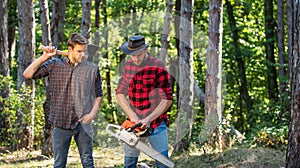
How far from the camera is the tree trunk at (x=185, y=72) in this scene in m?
11.0

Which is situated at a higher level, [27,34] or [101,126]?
[27,34]

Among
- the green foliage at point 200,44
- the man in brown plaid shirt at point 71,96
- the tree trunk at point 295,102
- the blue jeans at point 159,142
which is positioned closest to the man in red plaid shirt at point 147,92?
the blue jeans at point 159,142

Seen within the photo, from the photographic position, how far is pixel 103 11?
2305cm

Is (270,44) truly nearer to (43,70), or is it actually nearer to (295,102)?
(295,102)

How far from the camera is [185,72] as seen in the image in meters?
11.3

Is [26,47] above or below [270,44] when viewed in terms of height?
below

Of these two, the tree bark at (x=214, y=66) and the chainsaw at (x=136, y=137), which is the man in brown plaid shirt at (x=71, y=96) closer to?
the chainsaw at (x=136, y=137)

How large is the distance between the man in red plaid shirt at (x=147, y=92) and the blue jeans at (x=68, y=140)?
1.62ft

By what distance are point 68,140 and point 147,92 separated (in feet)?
3.68

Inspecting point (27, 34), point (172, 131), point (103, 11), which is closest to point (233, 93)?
point (103, 11)

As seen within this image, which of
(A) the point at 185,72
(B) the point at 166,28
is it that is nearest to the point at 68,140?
(A) the point at 185,72

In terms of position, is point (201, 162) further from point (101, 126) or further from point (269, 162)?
point (101, 126)

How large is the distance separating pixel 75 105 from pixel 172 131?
363 inches

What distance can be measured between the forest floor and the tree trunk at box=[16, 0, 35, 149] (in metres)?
0.88
